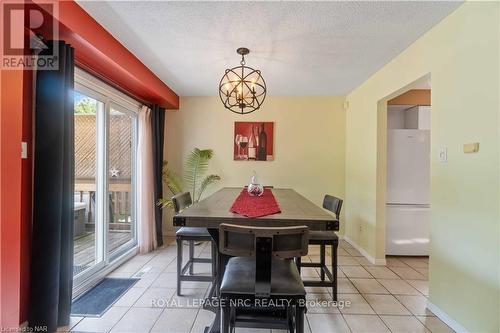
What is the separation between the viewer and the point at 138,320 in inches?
81.5

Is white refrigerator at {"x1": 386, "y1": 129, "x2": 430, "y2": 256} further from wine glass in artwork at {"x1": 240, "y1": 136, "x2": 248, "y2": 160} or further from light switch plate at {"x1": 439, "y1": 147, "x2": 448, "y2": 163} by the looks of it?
wine glass in artwork at {"x1": 240, "y1": 136, "x2": 248, "y2": 160}

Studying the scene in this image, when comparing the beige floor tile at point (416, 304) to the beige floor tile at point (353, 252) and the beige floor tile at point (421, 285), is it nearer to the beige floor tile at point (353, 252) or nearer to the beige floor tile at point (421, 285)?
the beige floor tile at point (421, 285)

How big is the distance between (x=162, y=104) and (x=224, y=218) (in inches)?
121

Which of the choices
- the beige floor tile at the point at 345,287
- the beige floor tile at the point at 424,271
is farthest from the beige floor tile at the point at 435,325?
the beige floor tile at the point at 424,271

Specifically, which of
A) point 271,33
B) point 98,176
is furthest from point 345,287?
point 98,176

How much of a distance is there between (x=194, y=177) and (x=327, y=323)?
299 cm

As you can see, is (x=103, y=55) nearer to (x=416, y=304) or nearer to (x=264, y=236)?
(x=264, y=236)

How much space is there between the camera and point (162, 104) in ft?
13.5

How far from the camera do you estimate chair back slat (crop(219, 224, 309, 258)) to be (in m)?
1.30

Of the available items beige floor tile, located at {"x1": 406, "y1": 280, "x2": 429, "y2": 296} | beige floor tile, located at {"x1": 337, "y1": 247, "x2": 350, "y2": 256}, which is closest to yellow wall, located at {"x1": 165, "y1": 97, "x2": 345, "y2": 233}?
beige floor tile, located at {"x1": 337, "y1": 247, "x2": 350, "y2": 256}

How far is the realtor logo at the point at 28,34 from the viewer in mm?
1534

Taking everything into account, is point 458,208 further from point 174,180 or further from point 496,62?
point 174,180

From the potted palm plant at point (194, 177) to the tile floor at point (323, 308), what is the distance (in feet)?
4.45

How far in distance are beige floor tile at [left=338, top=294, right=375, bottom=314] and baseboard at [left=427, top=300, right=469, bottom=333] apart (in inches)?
19.7
